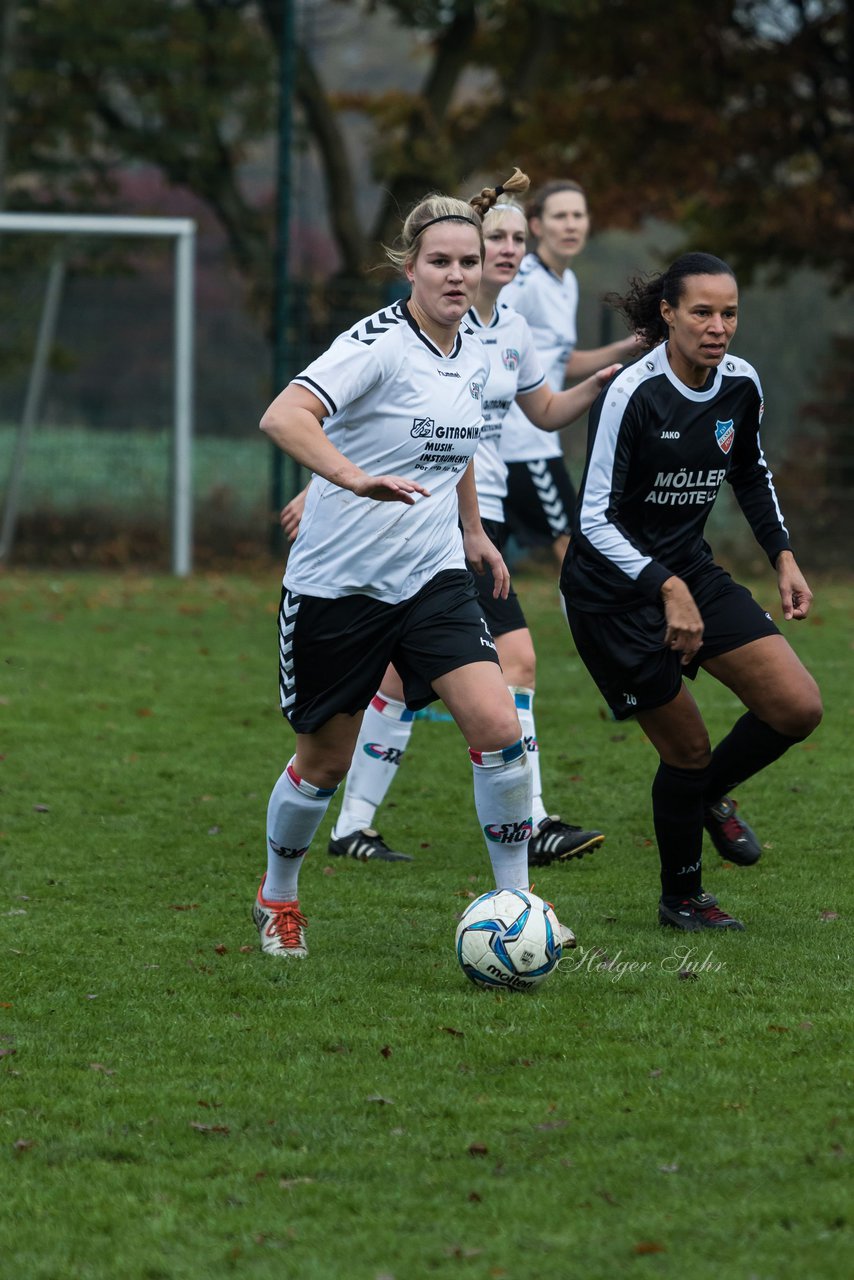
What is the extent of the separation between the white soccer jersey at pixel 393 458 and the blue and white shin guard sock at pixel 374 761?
181cm

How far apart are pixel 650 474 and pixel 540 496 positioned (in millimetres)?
2704

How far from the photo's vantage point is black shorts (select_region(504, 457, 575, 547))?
26.7ft

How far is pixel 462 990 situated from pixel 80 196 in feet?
56.5

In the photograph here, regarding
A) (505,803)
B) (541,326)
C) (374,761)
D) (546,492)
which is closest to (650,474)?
(505,803)

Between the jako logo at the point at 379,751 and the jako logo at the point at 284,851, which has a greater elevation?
the jako logo at the point at 284,851

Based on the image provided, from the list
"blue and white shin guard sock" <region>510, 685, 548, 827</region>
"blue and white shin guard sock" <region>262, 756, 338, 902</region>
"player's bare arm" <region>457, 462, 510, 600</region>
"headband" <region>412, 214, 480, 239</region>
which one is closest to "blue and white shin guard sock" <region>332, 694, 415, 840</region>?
"blue and white shin guard sock" <region>510, 685, 548, 827</region>

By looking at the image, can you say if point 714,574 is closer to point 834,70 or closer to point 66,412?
point 66,412

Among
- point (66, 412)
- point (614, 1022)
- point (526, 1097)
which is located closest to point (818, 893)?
point (614, 1022)

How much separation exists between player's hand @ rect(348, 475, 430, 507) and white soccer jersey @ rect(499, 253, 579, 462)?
3.43 metres

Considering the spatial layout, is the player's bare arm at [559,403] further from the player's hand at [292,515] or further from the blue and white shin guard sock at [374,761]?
the blue and white shin guard sock at [374,761]

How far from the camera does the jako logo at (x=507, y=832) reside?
205 inches

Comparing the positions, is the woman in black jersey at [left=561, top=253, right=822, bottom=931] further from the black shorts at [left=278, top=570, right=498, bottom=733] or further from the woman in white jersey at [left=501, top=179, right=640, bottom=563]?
the woman in white jersey at [left=501, top=179, right=640, bottom=563]

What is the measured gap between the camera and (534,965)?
4984mm

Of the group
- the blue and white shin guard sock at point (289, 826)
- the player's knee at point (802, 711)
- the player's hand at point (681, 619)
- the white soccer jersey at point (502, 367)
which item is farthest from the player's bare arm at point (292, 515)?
the player's knee at point (802, 711)
